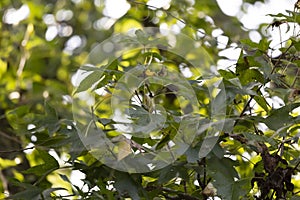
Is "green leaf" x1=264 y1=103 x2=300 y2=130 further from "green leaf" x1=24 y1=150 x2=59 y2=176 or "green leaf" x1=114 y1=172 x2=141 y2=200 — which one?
"green leaf" x1=24 y1=150 x2=59 y2=176

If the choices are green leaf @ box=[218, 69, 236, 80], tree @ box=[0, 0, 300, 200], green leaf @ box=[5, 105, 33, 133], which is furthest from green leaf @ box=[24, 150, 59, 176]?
green leaf @ box=[218, 69, 236, 80]

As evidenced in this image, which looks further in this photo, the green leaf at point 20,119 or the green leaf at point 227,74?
the green leaf at point 20,119

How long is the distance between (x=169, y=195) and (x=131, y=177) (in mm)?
94

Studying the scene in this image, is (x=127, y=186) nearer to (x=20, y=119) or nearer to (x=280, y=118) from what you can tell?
(x=280, y=118)

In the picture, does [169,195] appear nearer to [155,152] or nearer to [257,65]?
[155,152]

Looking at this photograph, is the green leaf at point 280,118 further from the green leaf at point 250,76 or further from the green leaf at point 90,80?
the green leaf at point 90,80

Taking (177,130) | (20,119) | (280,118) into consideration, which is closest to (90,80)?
(177,130)

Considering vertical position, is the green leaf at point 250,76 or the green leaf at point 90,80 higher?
the green leaf at point 90,80

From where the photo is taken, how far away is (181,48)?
3.60ft

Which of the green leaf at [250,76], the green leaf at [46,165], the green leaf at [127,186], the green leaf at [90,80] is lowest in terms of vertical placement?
the green leaf at [127,186]

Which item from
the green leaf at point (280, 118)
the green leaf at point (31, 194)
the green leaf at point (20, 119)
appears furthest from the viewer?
the green leaf at point (20, 119)

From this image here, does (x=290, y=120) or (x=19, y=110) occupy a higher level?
(x=19, y=110)

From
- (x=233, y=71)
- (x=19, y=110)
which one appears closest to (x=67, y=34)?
(x=19, y=110)

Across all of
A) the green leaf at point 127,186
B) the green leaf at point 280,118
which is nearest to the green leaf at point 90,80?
the green leaf at point 127,186
